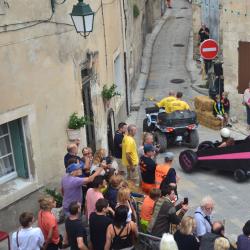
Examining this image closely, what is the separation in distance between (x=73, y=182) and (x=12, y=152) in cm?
163

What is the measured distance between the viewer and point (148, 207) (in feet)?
26.0

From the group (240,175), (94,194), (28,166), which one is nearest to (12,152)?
(28,166)

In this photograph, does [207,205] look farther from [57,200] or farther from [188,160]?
[188,160]

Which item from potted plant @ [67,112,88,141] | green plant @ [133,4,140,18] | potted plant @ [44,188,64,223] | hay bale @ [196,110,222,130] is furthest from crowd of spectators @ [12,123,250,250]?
green plant @ [133,4,140,18]

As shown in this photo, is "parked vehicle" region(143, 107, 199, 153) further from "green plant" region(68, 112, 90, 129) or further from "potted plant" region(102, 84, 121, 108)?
"green plant" region(68, 112, 90, 129)

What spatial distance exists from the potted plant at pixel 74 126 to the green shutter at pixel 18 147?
3.82ft

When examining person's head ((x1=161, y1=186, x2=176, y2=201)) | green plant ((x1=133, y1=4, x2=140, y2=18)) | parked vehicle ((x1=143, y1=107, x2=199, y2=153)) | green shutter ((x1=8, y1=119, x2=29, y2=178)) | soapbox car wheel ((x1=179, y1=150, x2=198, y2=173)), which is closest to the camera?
person's head ((x1=161, y1=186, x2=176, y2=201))

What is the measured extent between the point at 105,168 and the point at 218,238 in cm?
297

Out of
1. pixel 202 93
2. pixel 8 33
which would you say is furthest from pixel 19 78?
pixel 202 93

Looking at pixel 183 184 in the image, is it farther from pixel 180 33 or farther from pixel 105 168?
pixel 180 33

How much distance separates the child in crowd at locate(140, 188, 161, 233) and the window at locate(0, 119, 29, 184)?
2.67 metres

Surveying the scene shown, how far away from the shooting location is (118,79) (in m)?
16.2

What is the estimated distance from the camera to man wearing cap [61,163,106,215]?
8.45m

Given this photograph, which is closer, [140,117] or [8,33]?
[8,33]
